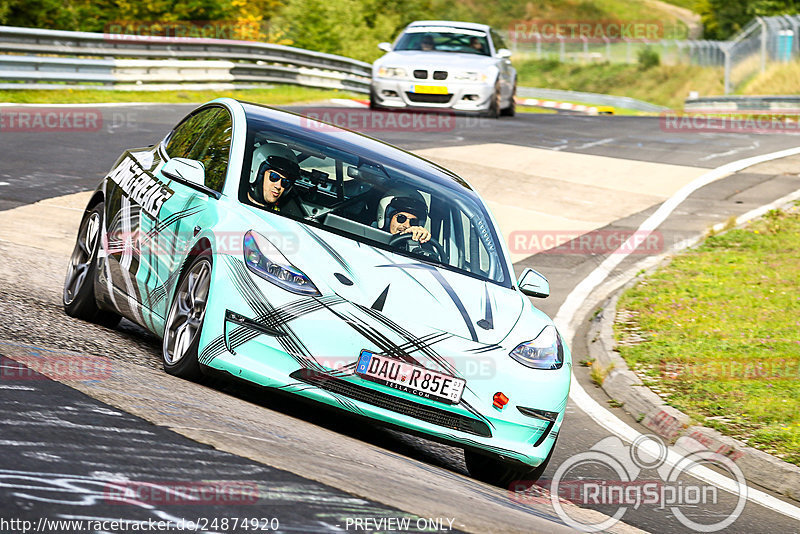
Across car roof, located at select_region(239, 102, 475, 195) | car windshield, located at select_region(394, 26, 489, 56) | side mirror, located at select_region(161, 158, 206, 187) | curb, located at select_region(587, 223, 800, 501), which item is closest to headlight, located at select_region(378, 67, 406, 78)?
car windshield, located at select_region(394, 26, 489, 56)

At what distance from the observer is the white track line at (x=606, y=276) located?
6.82m

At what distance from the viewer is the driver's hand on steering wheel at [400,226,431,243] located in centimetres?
659

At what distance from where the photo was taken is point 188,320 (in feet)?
19.6

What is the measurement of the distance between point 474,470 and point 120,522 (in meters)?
2.92

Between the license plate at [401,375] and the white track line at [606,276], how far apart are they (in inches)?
92.5

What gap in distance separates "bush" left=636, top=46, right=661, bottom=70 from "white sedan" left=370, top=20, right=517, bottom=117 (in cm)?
4756

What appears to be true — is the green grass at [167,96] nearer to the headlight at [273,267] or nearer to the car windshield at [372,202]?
the car windshield at [372,202]

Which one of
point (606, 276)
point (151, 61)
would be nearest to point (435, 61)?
point (151, 61)

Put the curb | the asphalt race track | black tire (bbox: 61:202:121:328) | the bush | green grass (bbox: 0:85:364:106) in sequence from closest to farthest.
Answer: the asphalt race track → the curb → black tire (bbox: 61:202:121:328) → green grass (bbox: 0:85:364:106) → the bush

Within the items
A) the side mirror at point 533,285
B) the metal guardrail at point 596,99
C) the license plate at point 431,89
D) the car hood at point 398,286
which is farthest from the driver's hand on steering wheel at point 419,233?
the metal guardrail at point 596,99

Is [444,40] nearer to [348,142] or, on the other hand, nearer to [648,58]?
[348,142]

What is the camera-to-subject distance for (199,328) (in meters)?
5.81

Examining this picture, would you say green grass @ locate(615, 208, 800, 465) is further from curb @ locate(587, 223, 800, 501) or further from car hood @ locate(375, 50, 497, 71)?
car hood @ locate(375, 50, 497, 71)

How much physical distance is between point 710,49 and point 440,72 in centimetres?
3204
